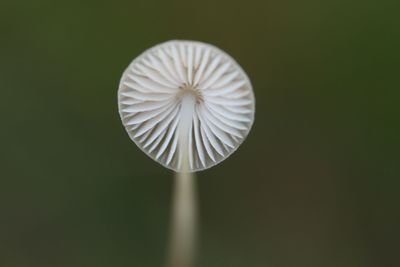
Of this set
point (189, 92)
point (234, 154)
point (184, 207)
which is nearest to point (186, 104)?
point (189, 92)

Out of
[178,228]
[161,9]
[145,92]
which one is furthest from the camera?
[161,9]

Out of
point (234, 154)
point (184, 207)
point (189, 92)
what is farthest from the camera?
point (234, 154)

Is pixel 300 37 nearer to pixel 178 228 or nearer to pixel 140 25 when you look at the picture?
pixel 140 25

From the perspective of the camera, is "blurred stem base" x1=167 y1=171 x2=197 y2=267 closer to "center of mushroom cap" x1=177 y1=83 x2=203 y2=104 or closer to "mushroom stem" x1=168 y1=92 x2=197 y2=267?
"mushroom stem" x1=168 y1=92 x2=197 y2=267

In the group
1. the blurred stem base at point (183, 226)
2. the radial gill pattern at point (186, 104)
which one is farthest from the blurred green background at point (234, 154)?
the radial gill pattern at point (186, 104)

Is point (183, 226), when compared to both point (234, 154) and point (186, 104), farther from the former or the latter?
point (186, 104)

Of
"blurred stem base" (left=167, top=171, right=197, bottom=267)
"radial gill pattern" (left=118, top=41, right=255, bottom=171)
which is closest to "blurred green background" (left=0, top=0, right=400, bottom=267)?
"blurred stem base" (left=167, top=171, right=197, bottom=267)

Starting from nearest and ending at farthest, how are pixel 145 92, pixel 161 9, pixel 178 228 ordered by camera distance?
pixel 145 92, pixel 178 228, pixel 161 9

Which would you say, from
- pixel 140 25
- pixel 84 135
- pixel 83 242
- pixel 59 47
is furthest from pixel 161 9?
pixel 83 242
